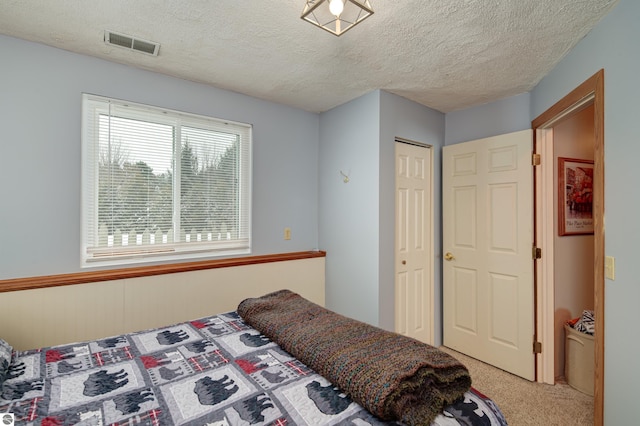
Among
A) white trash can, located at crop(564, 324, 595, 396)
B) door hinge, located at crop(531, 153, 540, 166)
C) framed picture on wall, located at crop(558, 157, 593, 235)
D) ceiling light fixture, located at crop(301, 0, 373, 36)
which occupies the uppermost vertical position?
ceiling light fixture, located at crop(301, 0, 373, 36)

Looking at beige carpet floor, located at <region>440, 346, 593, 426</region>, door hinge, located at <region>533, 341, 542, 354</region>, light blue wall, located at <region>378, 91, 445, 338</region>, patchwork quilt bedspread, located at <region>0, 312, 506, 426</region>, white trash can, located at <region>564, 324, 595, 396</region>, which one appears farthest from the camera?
light blue wall, located at <region>378, 91, 445, 338</region>

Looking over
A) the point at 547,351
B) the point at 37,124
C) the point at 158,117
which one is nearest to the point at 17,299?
the point at 37,124

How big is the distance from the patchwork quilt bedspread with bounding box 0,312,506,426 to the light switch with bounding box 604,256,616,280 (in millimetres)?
1002

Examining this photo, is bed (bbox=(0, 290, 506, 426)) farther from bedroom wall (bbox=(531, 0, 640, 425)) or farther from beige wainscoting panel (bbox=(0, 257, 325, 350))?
bedroom wall (bbox=(531, 0, 640, 425))

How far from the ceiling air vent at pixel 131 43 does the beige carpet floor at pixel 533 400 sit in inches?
137

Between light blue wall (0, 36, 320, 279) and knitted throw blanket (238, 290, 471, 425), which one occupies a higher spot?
light blue wall (0, 36, 320, 279)

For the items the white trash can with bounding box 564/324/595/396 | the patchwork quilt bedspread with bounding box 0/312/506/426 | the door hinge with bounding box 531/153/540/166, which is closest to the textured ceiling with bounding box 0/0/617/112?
the door hinge with bounding box 531/153/540/166

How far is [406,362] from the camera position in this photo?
1.17m

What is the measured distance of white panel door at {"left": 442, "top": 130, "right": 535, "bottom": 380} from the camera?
8.59ft

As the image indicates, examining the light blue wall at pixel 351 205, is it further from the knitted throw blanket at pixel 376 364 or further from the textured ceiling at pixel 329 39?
the knitted throw blanket at pixel 376 364

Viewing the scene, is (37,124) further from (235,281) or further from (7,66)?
(235,281)

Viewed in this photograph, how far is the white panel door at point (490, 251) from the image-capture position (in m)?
2.62

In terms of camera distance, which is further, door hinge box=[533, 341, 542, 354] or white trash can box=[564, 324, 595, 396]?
door hinge box=[533, 341, 542, 354]

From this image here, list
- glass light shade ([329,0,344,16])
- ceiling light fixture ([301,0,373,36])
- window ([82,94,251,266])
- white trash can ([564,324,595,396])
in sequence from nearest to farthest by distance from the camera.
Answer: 1. glass light shade ([329,0,344,16])
2. ceiling light fixture ([301,0,373,36])
3. window ([82,94,251,266])
4. white trash can ([564,324,595,396])
